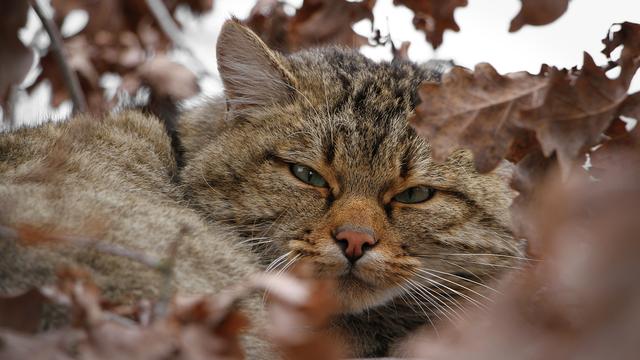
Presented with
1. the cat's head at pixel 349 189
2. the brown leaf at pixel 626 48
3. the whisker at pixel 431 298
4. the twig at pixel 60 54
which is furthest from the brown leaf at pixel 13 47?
the brown leaf at pixel 626 48

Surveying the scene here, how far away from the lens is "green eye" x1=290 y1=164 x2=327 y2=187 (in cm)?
359

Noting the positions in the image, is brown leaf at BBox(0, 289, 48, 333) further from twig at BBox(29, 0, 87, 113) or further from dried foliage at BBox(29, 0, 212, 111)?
dried foliage at BBox(29, 0, 212, 111)

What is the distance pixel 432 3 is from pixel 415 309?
1626mm

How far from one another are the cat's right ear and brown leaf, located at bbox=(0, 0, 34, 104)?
2.99ft

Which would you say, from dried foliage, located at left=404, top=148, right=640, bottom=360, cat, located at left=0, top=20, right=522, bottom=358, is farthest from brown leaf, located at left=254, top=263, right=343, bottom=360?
cat, located at left=0, top=20, right=522, bottom=358

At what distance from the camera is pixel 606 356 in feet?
4.56

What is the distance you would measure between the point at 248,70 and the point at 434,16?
40.2 inches

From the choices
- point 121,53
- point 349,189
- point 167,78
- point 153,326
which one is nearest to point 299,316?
point 153,326

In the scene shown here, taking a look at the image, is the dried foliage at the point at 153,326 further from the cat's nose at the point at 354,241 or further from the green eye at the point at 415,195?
the green eye at the point at 415,195

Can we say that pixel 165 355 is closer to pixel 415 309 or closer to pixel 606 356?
pixel 606 356

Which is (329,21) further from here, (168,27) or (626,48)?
(626,48)

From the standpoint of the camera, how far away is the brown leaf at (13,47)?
3.65 metres

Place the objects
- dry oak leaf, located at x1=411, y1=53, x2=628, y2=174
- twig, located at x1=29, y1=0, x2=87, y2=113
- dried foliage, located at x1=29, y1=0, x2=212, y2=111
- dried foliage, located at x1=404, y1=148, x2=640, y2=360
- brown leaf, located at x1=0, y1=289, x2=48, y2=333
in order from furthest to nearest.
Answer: dried foliage, located at x1=29, y1=0, x2=212, y2=111 → twig, located at x1=29, y1=0, x2=87, y2=113 → dry oak leaf, located at x1=411, y1=53, x2=628, y2=174 → brown leaf, located at x1=0, y1=289, x2=48, y2=333 → dried foliage, located at x1=404, y1=148, x2=640, y2=360

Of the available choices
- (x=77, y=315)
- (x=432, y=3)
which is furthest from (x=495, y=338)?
(x=432, y=3)
